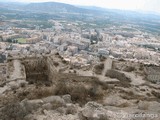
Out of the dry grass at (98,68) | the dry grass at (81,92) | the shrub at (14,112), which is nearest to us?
the shrub at (14,112)

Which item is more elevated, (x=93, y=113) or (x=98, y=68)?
(x=93, y=113)

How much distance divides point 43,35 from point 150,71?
235 ft

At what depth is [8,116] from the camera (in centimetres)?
745

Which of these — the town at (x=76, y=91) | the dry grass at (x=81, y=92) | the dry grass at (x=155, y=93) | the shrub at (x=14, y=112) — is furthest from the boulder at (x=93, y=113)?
the dry grass at (x=155, y=93)

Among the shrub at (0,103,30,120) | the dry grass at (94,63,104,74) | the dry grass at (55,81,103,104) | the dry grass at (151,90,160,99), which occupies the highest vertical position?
the shrub at (0,103,30,120)

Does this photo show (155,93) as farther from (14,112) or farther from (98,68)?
(14,112)

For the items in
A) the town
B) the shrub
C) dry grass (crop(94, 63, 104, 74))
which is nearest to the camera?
A: the shrub

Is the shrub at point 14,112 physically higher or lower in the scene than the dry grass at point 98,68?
higher

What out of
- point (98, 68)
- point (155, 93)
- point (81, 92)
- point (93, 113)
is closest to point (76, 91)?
point (81, 92)

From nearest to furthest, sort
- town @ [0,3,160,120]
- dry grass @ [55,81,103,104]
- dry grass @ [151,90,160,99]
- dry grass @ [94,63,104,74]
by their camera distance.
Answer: town @ [0,3,160,120], dry grass @ [55,81,103,104], dry grass @ [151,90,160,99], dry grass @ [94,63,104,74]

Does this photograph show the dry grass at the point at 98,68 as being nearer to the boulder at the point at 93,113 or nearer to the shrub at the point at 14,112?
the boulder at the point at 93,113

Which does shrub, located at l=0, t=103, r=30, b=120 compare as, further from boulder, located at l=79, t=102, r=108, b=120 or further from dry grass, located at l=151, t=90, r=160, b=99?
dry grass, located at l=151, t=90, r=160, b=99

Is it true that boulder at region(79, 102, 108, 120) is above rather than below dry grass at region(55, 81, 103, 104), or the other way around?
above

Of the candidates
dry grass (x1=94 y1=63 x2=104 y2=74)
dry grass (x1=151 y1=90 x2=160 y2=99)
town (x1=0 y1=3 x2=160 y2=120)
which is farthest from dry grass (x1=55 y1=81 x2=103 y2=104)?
Answer: dry grass (x1=94 y1=63 x2=104 y2=74)
